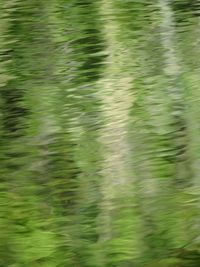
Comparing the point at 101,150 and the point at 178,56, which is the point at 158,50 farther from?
the point at 101,150

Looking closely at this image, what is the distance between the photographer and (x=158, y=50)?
0.61 meters

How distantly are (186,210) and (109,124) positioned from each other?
0.14 metres

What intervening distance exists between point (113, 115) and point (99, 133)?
0.09 ft

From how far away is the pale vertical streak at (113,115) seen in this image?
1.84 ft

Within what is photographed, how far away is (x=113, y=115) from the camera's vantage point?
0.58 metres

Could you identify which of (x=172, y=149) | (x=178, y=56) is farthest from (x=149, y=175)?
(x=178, y=56)

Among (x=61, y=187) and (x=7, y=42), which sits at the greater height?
(x=7, y=42)

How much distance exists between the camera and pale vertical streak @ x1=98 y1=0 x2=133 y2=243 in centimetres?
56

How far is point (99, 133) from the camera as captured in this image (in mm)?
577

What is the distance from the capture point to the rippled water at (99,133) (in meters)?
0.54

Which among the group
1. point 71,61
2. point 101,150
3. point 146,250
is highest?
point 71,61

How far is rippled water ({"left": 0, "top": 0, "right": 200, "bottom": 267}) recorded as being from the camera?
542 millimetres

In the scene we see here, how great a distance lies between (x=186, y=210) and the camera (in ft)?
1.85

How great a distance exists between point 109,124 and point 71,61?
9 centimetres
